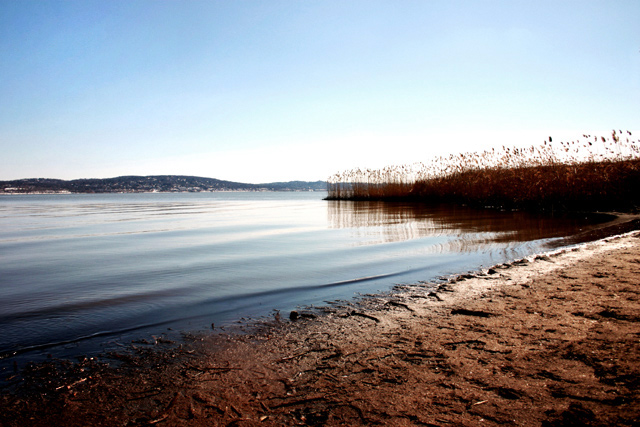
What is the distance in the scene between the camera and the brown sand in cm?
210

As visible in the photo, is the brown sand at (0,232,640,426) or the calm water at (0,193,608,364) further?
the calm water at (0,193,608,364)

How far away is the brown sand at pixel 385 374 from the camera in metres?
2.10

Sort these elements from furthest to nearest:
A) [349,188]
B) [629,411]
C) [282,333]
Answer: [349,188] → [282,333] → [629,411]

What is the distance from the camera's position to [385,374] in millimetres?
2541

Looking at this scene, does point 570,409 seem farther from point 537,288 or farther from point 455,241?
point 455,241

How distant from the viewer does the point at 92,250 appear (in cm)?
872

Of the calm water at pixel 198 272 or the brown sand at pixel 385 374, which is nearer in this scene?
the brown sand at pixel 385 374

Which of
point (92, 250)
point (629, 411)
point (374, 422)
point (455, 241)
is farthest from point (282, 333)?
point (92, 250)

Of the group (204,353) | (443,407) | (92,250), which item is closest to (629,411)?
(443,407)

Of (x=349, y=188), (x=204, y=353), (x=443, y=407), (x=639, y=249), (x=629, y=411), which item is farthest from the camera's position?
(x=349, y=188)

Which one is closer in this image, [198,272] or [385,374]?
[385,374]

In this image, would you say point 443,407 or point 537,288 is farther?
point 537,288

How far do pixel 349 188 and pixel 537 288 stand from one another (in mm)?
31025

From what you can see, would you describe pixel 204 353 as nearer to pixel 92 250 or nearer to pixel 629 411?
pixel 629 411
